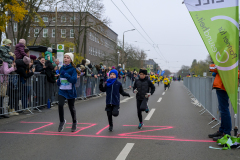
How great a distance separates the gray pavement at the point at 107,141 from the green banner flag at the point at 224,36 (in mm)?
1360

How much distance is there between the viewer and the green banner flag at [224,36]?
580 cm

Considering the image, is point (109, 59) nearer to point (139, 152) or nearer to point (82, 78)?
point (82, 78)

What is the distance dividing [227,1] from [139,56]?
6971 cm

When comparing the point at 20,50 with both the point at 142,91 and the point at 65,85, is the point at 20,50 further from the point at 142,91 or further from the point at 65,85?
the point at 142,91

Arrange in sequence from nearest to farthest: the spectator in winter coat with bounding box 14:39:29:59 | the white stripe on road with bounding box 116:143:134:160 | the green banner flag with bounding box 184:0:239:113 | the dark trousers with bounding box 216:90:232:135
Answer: the white stripe on road with bounding box 116:143:134:160 → the green banner flag with bounding box 184:0:239:113 → the dark trousers with bounding box 216:90:232:135 → the spectator in winter coat with bounding box 14:39:29:59

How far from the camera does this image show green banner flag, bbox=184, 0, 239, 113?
5.80m

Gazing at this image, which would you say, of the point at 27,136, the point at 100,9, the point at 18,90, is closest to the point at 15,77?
the point at 18,90

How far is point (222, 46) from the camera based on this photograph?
5.84 metres

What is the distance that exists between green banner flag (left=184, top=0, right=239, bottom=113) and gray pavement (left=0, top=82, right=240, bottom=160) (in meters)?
1.36

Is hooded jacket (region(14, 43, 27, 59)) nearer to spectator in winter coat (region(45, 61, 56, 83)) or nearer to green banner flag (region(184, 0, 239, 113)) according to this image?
spectator in winter coat (region(45, 61, 56, 83))

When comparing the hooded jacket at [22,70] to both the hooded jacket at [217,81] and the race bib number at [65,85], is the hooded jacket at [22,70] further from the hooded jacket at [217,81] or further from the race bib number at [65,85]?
the hooded jacket at [217,81]

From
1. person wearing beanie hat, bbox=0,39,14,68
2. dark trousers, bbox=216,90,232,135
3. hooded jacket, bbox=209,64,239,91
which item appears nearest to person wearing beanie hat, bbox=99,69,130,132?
hooded jacket, bbox=209,64,239,91

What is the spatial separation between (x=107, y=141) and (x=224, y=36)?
3.17m

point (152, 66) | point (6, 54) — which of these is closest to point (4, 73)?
point (6, 54)
